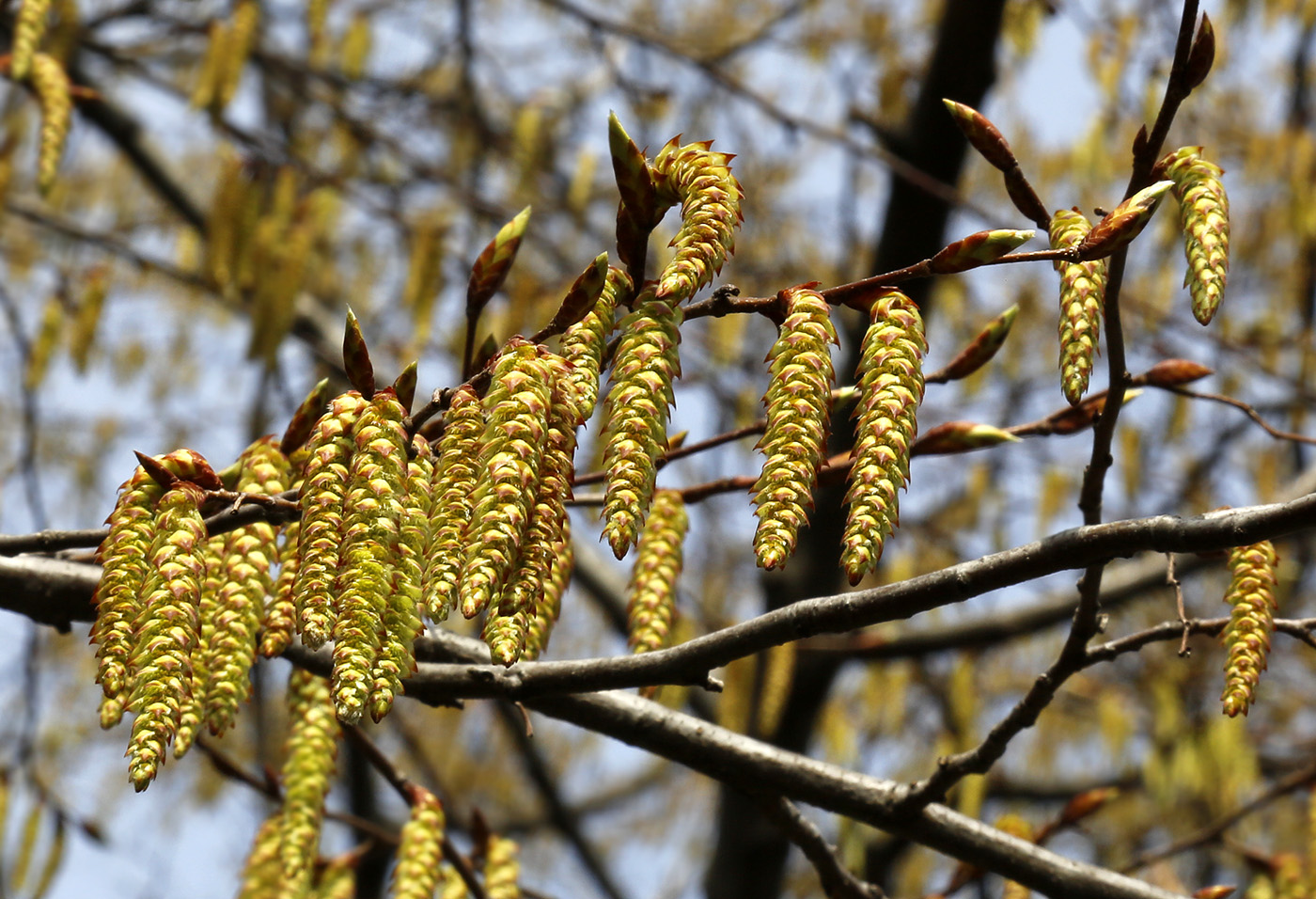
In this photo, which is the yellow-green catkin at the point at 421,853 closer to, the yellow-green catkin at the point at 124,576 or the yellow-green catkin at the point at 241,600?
the yellow-green catkin at the point at 241,600

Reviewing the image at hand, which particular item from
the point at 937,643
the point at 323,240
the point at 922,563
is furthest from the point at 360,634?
the point at 323,240

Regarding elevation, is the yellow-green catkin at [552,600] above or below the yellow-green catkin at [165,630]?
above

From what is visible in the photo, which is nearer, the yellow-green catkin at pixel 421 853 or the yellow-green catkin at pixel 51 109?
the yellow-green catkin at pixel 421 853

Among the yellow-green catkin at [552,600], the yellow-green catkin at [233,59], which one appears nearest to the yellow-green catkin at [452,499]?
the yellow-green catkin at [552,600]

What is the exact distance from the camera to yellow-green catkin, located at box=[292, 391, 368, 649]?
0.86 meters

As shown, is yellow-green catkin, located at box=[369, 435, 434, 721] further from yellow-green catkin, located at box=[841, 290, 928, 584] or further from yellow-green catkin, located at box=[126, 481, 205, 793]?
yellow-green catkin, located at box=[841, 290, 928, 584]

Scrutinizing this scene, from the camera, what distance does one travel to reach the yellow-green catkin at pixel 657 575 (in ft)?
4.65

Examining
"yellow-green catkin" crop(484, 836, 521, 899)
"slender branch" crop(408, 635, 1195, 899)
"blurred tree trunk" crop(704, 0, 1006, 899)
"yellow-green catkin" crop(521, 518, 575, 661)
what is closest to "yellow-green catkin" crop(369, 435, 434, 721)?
"yellow-green catkin" crop(521, 518, 575, 661)

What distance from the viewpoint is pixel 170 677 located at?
0.90 metres

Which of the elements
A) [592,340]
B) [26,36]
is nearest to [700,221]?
[592,340]

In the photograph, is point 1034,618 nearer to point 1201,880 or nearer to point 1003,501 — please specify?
point 1003,501

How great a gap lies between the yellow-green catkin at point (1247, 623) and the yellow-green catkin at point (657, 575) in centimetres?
57

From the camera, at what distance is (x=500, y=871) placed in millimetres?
1799

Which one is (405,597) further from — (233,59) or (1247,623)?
(233,59)
